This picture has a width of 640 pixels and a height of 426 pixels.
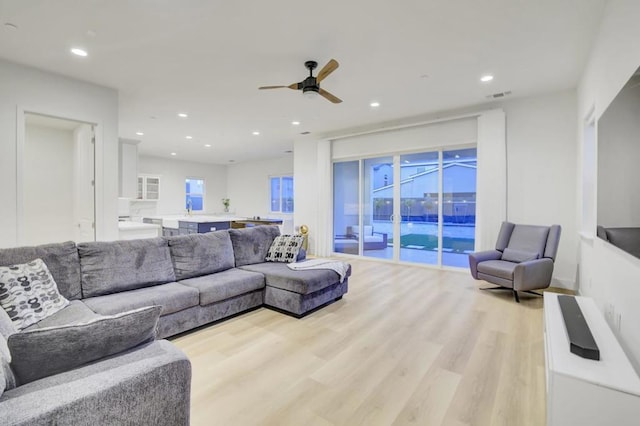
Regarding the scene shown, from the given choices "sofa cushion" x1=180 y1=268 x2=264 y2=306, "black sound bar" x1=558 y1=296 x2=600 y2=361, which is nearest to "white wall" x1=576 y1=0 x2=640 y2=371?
"black sound bar" x1=558 y1=296 x2=600 y2=361

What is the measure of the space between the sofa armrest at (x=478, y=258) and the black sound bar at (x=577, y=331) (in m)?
1.66

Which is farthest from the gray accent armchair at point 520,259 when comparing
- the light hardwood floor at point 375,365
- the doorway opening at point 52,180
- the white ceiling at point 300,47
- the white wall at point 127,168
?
the white wall at point 127,168

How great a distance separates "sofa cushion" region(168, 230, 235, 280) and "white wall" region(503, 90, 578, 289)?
14.4 ft

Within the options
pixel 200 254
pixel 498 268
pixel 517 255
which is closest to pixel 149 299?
pixel 200 254

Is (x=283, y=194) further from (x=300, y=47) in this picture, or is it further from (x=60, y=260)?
(x=60, y=260)

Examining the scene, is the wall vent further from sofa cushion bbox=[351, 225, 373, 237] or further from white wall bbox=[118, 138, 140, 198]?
white wall bbox=[118, 138, 140, 198]

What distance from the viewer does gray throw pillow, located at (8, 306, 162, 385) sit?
1.03 meters

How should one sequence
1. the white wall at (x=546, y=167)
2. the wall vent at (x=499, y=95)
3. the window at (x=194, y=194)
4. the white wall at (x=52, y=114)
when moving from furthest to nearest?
the window at (x=194, y=194)
the wall vent at (x=499, y=95)
the white wall at (x=546, y=167)
the white wall at (x=52, y=114)

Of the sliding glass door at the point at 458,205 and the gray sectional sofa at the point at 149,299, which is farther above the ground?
the sliding glass door at the point at 458,205

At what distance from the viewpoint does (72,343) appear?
110 cm

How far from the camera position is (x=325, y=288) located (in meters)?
3.54

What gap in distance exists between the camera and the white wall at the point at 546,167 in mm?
4305

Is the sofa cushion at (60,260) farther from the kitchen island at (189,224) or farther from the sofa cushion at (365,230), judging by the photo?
the sofa cushion at (365,230)

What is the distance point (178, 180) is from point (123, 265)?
26.1 ft
